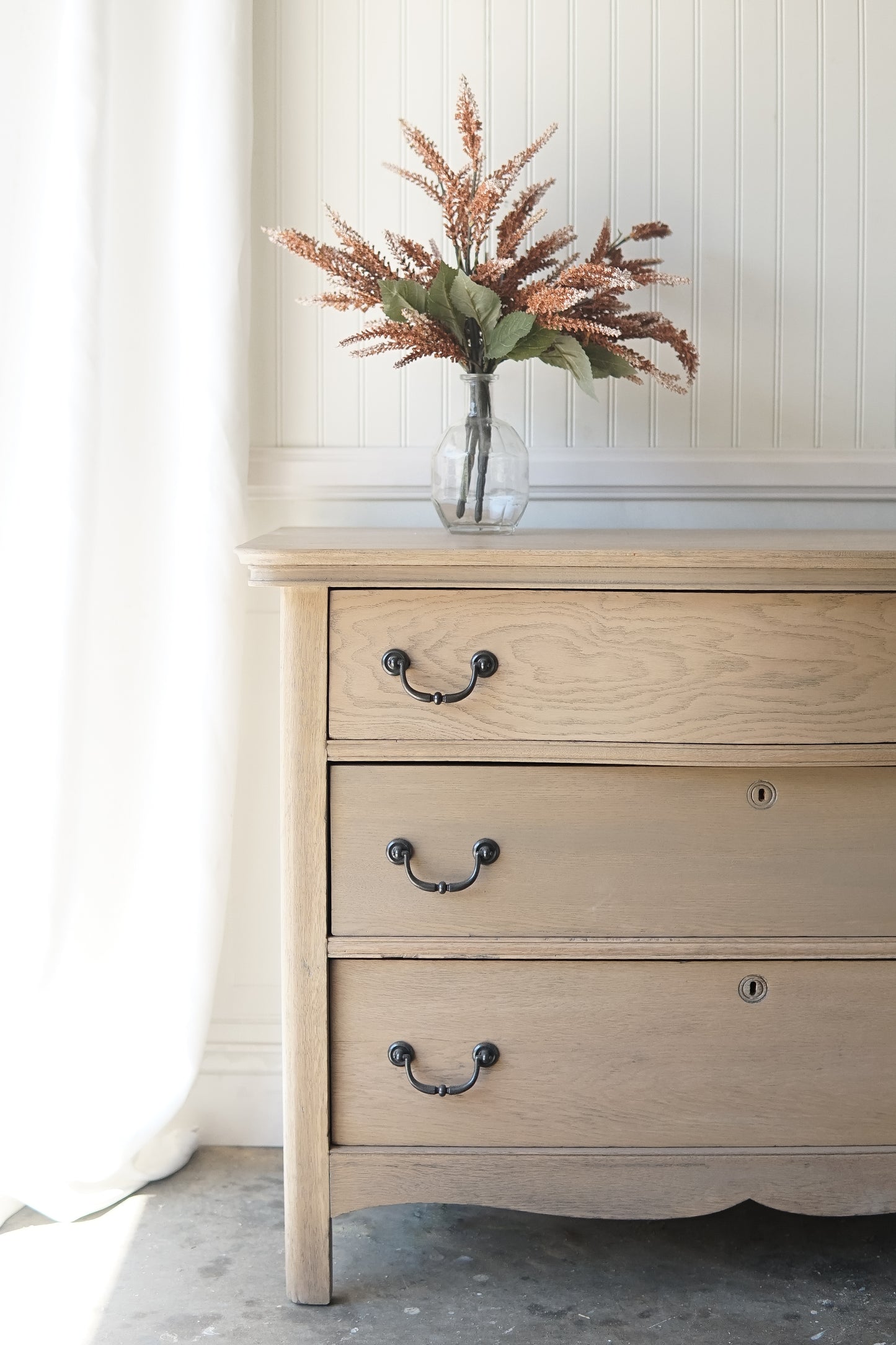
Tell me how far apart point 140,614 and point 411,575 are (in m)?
0.59

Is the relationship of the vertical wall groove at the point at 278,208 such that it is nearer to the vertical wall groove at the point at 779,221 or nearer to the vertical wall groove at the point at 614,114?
the vertical wall groove at the point at 614,114

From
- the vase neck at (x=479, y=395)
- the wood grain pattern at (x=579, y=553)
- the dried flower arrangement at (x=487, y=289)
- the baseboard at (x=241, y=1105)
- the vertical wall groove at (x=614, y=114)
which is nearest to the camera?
the wood grain pattern at (x=579, y=553)

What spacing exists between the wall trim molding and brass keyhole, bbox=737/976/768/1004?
0.76 metres

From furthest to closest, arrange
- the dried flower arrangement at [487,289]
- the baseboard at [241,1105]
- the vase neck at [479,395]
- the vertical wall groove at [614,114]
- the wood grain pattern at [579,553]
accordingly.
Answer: the baseboard at [241,1105] < the vertical wall groove at [614,114] < the vase neck at [479,395] < the dried flower arrangement at [487,289] < the wood grain pattern at [579,553]

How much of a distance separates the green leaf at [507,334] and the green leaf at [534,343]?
0.04ft

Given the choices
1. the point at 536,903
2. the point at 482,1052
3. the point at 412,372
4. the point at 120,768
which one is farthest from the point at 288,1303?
the point at 412,372

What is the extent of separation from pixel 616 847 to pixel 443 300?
675 millimetres

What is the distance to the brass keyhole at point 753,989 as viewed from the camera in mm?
1300

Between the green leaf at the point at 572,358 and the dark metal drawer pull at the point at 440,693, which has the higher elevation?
the green leaf at the point at 572,358

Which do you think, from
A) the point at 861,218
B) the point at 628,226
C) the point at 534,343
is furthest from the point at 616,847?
the point at 861,218

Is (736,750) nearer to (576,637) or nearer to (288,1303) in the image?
(576,637)

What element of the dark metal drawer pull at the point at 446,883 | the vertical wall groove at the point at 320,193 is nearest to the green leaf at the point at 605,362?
the vertical wall groove at the point at 320,193

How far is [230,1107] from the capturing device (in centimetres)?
179

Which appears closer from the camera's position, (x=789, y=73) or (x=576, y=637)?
(x=576, y=637)
